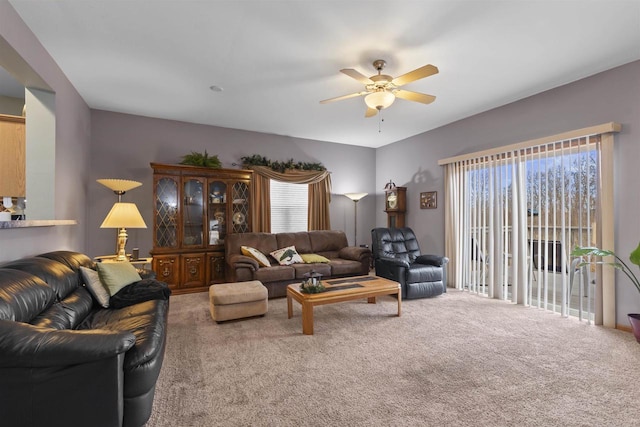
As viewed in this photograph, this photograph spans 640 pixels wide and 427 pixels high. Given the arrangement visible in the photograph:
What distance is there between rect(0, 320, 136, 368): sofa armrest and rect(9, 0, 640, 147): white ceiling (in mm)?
2323

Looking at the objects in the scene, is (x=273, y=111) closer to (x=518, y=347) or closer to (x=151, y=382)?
(x=151, y=382)

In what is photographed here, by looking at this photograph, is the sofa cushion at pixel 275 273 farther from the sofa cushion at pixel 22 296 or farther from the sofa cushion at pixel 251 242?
the sofa cushion at pixel 22 296

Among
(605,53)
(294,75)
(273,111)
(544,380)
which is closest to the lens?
(544,380)

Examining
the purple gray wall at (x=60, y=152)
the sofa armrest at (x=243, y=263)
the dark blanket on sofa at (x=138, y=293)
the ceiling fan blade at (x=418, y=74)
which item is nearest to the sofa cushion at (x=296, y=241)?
the sofa armrest at (x=243, y=263)

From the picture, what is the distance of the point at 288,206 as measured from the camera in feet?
19.6

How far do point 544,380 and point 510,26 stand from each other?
283cm

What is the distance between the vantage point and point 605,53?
9.65ft

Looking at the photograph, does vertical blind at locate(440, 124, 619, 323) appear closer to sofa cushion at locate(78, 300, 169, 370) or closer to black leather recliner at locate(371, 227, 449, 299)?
black leather recliner at locate(371, 227, 449, 299)

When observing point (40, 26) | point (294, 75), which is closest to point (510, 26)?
point (294, 75)

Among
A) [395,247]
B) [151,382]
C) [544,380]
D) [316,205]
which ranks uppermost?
[316,205]

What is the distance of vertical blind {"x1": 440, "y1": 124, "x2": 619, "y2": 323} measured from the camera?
342 cm

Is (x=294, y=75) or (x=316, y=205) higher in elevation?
(x=294, y=75)

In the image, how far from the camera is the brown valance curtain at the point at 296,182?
5488 mm

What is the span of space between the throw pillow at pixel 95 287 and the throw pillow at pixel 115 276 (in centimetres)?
5
